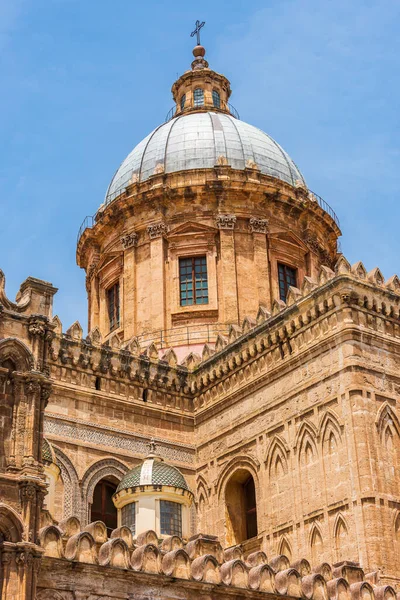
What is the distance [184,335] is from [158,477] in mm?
8668

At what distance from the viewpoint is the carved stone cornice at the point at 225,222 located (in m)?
30.2

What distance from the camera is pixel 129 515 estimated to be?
2042cm

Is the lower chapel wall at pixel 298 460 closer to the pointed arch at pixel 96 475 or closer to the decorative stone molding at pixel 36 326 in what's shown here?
the pointed arch at pixel 96 475

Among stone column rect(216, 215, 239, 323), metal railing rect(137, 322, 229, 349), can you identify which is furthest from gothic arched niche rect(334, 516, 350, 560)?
stone column rect(216, 215, 239, 323)

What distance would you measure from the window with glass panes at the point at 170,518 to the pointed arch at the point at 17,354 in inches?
248

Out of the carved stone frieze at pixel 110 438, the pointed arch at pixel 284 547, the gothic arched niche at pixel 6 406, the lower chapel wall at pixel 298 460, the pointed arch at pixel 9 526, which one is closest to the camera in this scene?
the pointed arch at pixel 9 526

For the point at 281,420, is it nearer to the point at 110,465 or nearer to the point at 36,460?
the point at 110,465

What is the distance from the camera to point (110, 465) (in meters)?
23.8

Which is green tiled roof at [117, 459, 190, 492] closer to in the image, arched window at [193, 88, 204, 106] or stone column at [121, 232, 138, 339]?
stone column at [121, 232, 138, 339]

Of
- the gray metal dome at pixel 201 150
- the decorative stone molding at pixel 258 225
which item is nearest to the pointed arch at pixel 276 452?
the decorative stone molding at pixel 258 225

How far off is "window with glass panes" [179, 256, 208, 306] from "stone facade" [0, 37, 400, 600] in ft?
0.91

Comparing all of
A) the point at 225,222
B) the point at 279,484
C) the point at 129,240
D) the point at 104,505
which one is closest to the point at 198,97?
the point at 129,240

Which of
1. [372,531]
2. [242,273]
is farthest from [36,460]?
[242,273]

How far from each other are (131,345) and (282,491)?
5813 mm
